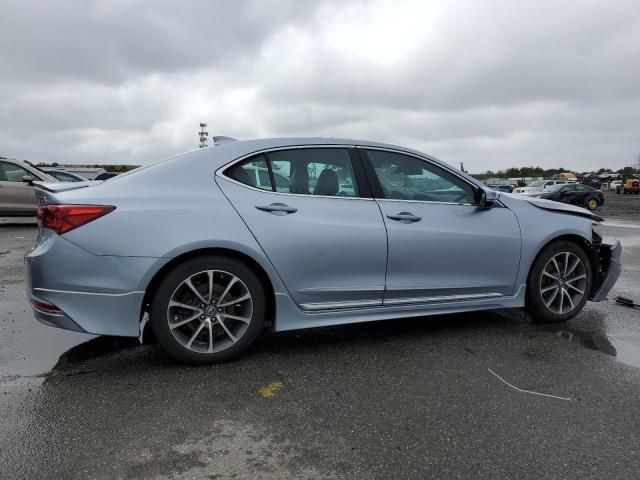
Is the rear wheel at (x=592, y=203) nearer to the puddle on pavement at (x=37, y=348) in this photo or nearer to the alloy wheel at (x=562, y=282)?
the alloy wheel at (x=562, y=282)

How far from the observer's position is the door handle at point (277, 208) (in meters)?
3.46

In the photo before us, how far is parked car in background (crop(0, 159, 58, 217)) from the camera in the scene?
12500 mm

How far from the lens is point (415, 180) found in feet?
13.3

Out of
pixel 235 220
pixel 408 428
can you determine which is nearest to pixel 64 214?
pixel 235 220

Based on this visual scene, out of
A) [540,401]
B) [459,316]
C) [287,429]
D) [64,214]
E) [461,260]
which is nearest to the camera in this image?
[287,429]

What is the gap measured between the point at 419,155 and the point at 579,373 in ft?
6.63

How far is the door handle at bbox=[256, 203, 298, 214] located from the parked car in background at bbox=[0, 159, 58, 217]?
11204 mm

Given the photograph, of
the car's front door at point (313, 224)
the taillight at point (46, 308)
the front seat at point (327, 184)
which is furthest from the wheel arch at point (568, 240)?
the taillight at point (46, 308)

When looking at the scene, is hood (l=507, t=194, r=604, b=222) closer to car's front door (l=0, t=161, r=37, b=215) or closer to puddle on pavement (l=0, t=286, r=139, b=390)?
puddle on pavement (l=0, t=286, r=139, b=390)

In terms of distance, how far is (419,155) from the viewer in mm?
4156

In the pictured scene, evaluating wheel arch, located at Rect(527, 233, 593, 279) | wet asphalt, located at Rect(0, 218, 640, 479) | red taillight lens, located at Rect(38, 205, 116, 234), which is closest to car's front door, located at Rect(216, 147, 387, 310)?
wet asphalt, located at Rect(0, 218, 640, 479)

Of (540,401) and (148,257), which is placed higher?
(148,257)

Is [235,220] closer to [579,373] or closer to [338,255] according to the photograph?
[338,255]

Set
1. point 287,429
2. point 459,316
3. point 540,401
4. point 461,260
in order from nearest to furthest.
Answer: point 287,429, point 540,401, point 461,260, point 459,316
